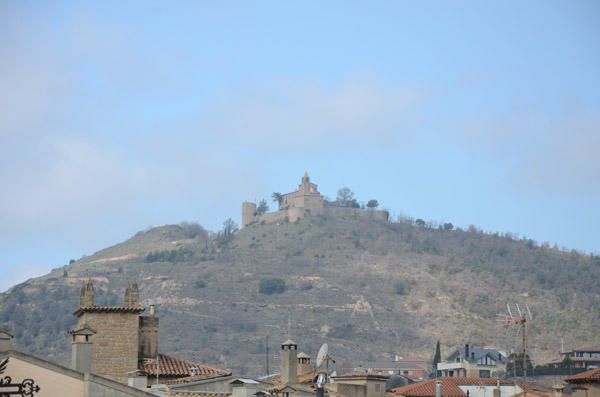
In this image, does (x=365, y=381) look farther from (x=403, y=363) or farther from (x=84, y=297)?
(x=403, y=363)

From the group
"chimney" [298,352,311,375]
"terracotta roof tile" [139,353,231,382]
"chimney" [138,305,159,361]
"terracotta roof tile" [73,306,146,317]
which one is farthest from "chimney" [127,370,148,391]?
"chimney" [298,352,311,375]

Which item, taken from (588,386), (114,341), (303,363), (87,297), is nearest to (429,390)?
(303,363)

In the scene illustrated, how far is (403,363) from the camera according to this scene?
19862 centimetres

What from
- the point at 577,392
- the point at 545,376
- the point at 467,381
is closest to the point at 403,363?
the point at 545,376

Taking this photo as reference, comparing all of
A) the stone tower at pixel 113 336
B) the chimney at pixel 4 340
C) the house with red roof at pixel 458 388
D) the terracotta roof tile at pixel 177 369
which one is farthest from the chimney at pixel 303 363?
the chimney at pixel 4 340

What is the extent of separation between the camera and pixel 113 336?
2165 inches

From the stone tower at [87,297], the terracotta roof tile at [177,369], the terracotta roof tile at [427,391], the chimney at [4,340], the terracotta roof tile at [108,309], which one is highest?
the stone tower at [87,297]

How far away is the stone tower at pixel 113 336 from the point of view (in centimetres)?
5431

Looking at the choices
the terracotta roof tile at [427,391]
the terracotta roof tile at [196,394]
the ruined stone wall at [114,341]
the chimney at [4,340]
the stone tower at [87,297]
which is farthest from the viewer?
the terracotta roof tile at [427,391]

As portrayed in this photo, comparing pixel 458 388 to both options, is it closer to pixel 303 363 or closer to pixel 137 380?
pixel 303 363

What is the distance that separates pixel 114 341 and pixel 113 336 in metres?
0.18

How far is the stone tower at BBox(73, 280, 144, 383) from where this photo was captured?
5431cm

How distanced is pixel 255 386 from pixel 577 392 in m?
17.4

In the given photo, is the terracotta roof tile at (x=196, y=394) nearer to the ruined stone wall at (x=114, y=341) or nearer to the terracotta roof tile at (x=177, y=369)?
the terracotta roof tile at (x=177, y=369)
